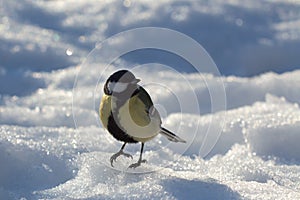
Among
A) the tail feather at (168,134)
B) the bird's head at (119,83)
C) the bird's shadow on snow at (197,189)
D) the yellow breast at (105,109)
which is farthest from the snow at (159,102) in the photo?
the bird's head at (119,83)

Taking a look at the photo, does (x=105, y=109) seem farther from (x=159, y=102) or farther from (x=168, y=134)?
(x=159, y=102)

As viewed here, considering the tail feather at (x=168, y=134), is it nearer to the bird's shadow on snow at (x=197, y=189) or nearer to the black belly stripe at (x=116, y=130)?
the black belly stripe at (x=116, y=130)

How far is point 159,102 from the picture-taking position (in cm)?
563

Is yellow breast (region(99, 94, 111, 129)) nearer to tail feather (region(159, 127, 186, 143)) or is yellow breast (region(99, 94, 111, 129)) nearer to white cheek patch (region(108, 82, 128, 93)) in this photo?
white cheek patch (region(108, 82, 128, 93))

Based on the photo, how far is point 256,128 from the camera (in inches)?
179

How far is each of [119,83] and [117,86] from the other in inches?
0.7

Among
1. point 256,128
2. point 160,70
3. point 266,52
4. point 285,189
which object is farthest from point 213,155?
point 266,52

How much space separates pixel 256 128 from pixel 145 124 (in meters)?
1.50

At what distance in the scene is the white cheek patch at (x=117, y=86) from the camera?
3.17 meters

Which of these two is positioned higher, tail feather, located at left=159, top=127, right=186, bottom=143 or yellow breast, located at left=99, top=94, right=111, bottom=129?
tail feather, located at left=159, top=127, right=186, bottom=143

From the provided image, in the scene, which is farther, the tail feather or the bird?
the tail feather

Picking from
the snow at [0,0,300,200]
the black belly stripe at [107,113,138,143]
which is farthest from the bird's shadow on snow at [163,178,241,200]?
the black belly stripe at [107,113,138,143]

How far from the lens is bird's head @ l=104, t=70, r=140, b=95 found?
10.4ft

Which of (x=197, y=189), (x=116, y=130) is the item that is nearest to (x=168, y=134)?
(x=116, y=130)
